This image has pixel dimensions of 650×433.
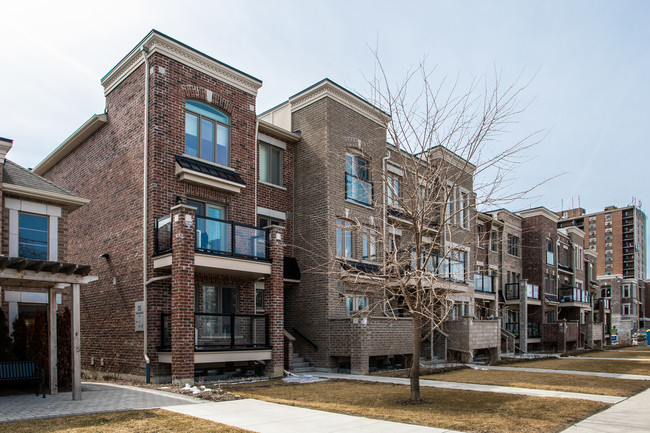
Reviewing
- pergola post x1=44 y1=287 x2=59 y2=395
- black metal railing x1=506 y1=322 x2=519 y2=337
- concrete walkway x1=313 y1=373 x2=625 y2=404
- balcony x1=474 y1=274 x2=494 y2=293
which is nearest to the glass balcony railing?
black metal railing x1=506 y1=322 x2=519 y2=337

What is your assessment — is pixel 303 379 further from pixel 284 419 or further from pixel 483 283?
pixel 483 283

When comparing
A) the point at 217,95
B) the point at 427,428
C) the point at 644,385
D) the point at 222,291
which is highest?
the point at 217,95

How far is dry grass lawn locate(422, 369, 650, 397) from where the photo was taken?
13.8 meters

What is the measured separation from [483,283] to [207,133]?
2066 cm

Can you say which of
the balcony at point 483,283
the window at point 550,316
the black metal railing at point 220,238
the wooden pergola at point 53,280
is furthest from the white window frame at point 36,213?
the window at point 550,316

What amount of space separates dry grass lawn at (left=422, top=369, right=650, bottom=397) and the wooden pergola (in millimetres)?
10144

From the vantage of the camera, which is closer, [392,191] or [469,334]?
[392,191]

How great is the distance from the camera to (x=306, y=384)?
571 inches

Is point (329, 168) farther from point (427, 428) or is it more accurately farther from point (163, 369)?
point (427, 428)

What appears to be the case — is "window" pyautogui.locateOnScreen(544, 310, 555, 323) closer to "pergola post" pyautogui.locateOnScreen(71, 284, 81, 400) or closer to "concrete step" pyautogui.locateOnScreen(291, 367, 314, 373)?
"concrete step" pyautogui.locateOnScreen(291, 367, 314, 373)

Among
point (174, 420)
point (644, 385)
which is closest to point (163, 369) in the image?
point (174, 420)

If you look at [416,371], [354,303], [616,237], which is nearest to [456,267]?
[354,303]

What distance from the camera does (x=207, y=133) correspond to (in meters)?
17.1

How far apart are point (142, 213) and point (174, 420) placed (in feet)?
26.4
